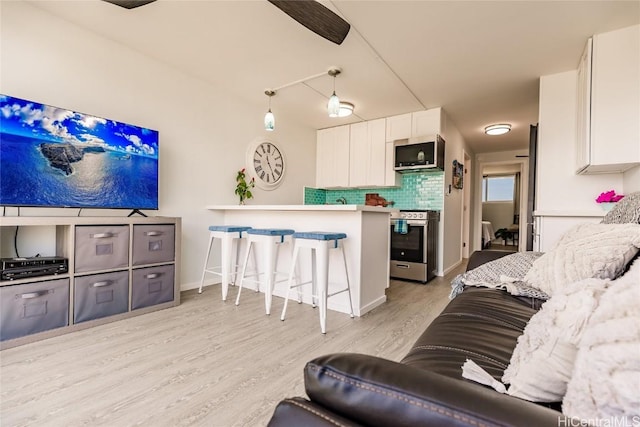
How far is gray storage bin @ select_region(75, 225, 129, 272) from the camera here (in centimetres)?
212

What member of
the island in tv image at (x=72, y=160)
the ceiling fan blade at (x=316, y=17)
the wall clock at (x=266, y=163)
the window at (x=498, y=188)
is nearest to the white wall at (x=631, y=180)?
the ceiling fan blade at (x=316, y=17)

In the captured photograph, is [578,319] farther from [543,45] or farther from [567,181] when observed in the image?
[567,181]

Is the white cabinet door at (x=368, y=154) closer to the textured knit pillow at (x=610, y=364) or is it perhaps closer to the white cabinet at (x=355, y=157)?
the white cabinet at (x=355, y=157)

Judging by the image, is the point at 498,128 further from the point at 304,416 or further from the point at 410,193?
the point at 304,416

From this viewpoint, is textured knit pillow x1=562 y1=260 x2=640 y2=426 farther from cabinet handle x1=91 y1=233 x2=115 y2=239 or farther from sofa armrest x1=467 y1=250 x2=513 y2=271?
cabinet handle x1=91 y1=233 x2=115 y2=239

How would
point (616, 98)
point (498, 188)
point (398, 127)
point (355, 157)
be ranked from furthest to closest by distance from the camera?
point (498, 188)
point (355, 157)
point (398, 127)
point (616, 98)

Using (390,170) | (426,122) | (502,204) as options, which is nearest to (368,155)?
(390,170)

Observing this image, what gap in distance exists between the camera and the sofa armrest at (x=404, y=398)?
389mm

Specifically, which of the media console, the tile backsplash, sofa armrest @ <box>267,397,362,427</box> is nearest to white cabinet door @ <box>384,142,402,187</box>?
the tile backsplash

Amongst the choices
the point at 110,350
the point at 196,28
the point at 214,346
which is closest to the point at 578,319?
the point at 214,346

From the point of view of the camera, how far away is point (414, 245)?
3879 mm

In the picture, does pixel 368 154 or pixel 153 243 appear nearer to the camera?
pixel 153 243

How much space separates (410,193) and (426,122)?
105 centimetres

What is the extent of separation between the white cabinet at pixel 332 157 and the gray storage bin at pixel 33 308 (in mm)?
3708
